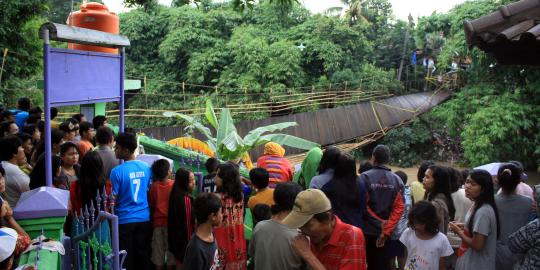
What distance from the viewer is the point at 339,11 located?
25906 millimetres

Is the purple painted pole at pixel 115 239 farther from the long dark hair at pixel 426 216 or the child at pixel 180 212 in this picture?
the long dark hair at pixel 426 216

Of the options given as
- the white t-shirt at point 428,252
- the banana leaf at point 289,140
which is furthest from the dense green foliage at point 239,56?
the white t-shirt at point 428,252

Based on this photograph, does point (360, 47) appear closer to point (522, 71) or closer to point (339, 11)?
point (339, 11)

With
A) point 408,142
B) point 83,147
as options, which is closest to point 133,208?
point 83,147

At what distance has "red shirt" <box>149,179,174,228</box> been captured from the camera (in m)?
4.34

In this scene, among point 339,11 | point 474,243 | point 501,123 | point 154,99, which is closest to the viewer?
point 474,243

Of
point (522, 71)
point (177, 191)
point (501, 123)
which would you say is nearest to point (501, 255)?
point (177, 191)

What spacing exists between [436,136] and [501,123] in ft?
17.3

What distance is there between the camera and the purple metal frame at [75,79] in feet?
12.6

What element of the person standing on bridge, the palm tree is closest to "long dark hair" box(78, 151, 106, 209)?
the person standing on bridge

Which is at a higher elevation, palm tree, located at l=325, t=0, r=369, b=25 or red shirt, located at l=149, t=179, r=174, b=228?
palm tree, located at l=325, t=0, r=369, b=25

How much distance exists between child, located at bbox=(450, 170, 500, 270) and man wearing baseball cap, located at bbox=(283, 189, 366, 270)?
57.9 inches

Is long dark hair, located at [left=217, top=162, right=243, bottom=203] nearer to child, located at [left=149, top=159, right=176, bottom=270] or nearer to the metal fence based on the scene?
child, located at [left=149, top=159, right=176, bottom=270]

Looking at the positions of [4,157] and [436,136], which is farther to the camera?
[436,136]
